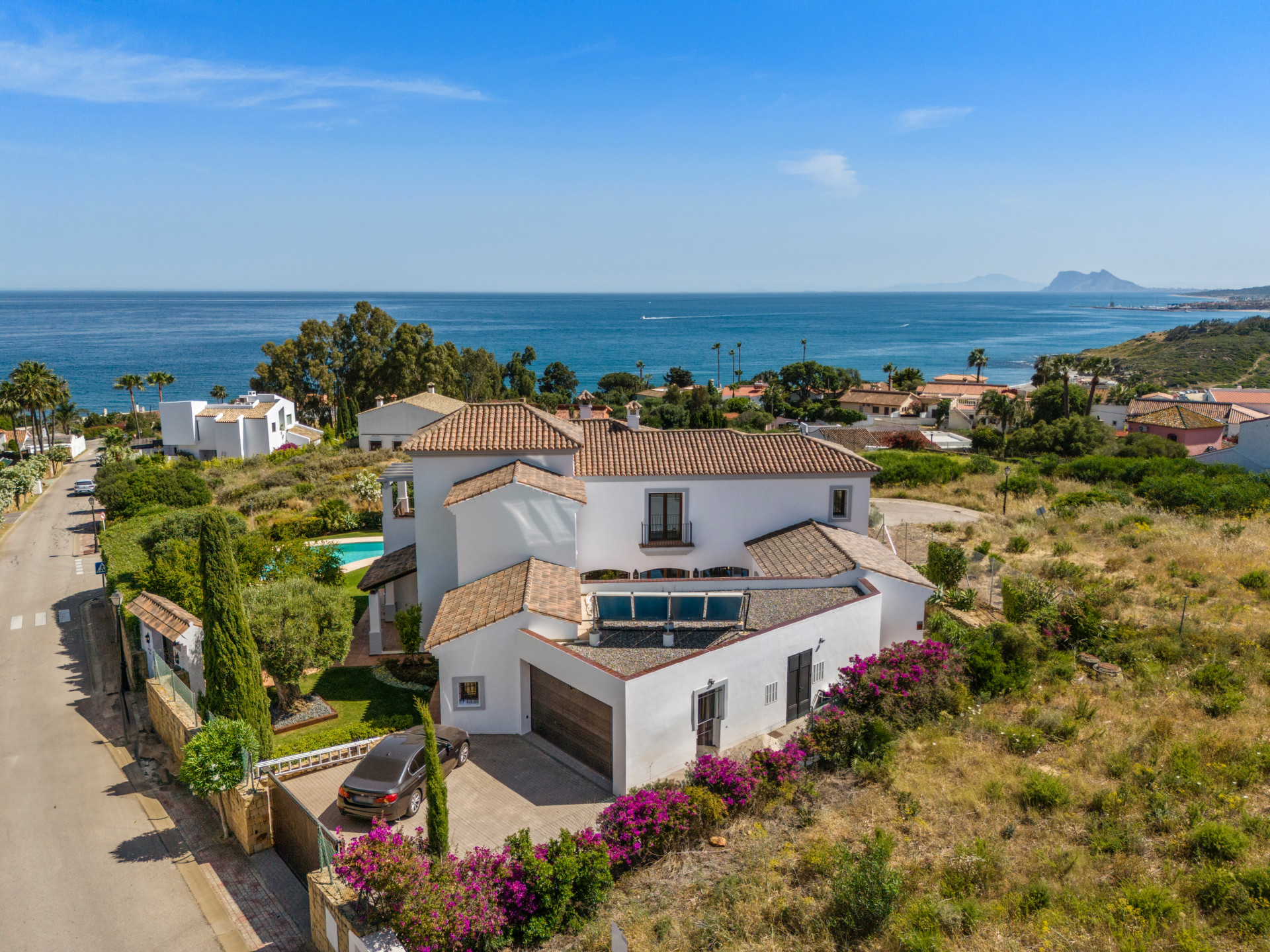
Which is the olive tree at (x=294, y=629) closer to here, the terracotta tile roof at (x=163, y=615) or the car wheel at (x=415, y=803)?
the terracotta tile roof at (x=163, y=615)

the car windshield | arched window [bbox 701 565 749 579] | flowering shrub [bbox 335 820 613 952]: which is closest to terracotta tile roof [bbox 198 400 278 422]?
arched window [bbox 701 565 749 579]

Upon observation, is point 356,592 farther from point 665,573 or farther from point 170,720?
point 665,573

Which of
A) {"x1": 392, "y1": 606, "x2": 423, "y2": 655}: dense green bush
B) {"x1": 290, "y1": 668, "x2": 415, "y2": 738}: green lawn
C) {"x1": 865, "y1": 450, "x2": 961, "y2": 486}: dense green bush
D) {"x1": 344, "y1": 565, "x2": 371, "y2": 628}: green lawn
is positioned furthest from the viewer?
{"x1": 865, "y1": 450, "x2": 961, "y2": 486}: dense green bush

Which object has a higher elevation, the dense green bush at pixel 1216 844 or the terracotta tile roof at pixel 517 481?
the terracotta tile roof at pixel 517 481

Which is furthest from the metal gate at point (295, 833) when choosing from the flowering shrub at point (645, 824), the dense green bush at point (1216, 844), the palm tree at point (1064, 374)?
the palm tree at point (1064, 374)

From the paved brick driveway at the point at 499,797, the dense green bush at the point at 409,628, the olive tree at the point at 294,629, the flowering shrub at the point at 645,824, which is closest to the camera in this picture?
the flowering shrub at the point at 645,824

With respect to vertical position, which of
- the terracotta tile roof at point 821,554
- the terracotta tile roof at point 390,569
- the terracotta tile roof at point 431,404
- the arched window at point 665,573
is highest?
the terracotta tile roof at point 431,404

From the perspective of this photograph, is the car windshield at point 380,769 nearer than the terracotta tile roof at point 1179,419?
Yes

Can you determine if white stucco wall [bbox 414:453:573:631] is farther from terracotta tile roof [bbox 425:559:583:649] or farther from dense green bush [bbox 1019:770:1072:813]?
dense green bush [bbox 1019:770:1072:813]
